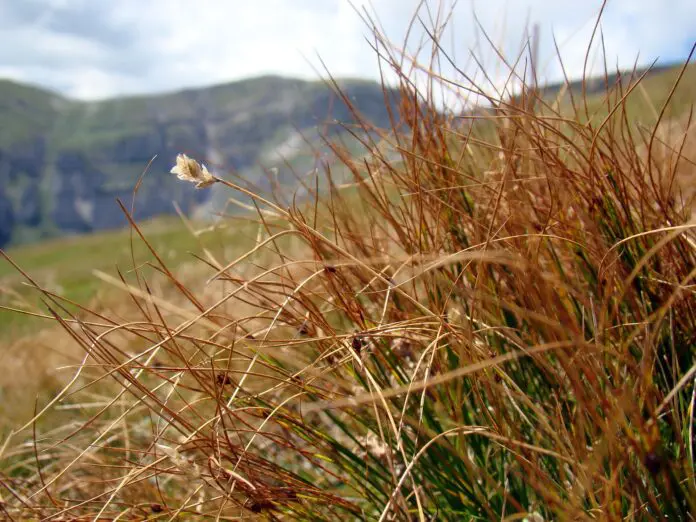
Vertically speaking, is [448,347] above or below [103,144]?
below

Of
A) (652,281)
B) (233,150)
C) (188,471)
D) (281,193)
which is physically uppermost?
(233,150)

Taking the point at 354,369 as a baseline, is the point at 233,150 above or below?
above

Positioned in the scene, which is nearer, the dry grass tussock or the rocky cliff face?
the dry grass tussock

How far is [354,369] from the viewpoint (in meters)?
1.26

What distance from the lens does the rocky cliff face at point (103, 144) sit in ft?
548

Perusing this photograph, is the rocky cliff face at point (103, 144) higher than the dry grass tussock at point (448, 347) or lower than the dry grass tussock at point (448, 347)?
higher

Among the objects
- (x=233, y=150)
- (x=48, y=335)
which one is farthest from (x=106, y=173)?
(x=48, y=335)

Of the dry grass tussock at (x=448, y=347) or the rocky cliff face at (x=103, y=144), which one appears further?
the rocky cliff face at (x=103, y=144)

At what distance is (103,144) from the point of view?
181 metres

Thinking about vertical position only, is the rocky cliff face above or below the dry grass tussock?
above

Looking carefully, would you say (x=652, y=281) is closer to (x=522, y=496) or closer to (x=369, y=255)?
(x=522, y=496)

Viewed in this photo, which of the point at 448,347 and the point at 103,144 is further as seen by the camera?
the point at 103,144

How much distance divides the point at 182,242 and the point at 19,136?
6118 inches

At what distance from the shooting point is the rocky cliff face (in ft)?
548
